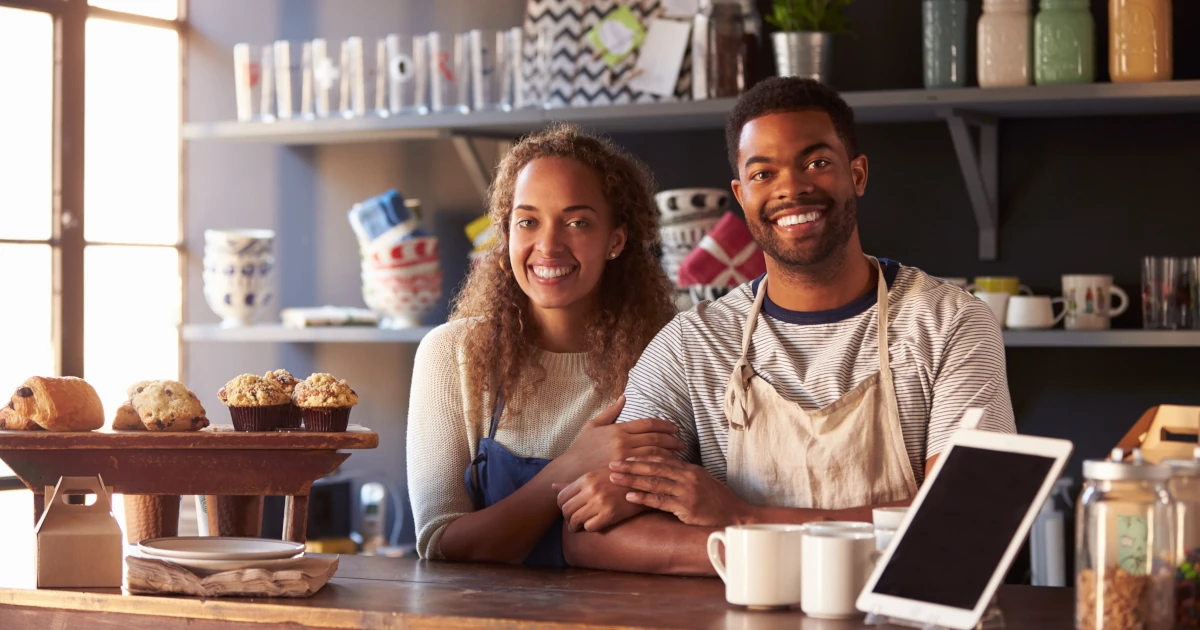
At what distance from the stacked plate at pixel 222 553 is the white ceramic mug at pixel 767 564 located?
51 centimetres

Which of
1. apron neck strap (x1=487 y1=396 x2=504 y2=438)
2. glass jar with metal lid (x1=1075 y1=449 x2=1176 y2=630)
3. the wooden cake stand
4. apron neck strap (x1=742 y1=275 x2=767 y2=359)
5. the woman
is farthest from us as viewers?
apron neck strap (x1=487 y1=396 x2=504 y2=438)

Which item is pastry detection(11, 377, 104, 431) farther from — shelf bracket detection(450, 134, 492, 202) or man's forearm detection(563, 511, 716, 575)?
shelf bracket detection(450, 134, 492, 202)

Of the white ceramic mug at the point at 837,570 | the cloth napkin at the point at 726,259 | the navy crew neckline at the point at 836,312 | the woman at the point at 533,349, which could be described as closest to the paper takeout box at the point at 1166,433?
the white ceramic mug at the point at 837,570

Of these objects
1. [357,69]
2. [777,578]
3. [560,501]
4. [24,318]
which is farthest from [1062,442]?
[24,318]

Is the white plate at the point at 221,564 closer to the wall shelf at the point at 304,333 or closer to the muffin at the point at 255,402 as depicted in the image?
the muffin at the point at 255,402

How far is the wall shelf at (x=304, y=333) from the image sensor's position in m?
3.17

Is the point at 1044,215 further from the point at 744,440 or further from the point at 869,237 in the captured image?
the point at 744,440

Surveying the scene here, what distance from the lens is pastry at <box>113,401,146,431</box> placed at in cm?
167

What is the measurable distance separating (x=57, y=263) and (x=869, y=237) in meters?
1.95

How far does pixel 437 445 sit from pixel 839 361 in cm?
64

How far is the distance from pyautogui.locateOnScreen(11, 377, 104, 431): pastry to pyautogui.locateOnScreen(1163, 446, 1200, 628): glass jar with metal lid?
120 centimetres

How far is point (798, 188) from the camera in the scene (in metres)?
1.77

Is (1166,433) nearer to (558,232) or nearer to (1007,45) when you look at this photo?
(558,232)

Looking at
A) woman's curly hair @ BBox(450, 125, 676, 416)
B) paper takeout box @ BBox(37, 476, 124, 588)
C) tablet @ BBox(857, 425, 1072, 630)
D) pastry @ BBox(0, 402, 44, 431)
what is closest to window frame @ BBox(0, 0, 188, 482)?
woman's curly hair @ BBox(450, 125, 676, 416)
